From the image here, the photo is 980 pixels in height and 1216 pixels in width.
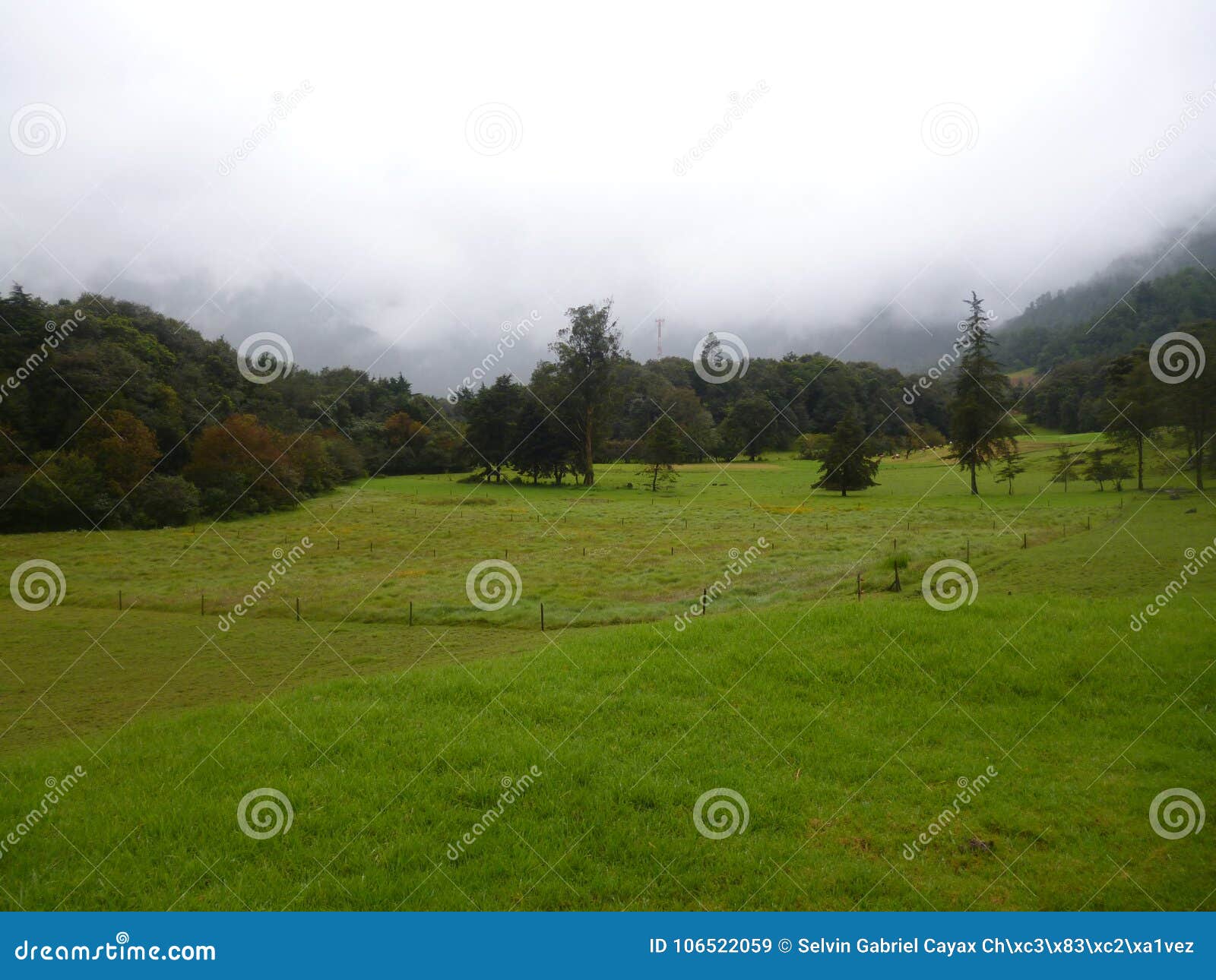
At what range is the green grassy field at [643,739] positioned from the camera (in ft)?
17.0

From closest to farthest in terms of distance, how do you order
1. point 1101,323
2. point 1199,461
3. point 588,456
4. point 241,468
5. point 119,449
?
point 1199,461
point 1101,323
point 119,449
point 241,468
point 588,456

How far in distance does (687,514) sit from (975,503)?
13.0 meters

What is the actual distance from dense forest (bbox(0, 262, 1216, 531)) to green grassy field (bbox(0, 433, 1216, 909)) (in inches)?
197

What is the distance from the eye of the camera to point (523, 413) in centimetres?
5256

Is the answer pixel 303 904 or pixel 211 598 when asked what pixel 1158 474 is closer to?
pixel 303 904

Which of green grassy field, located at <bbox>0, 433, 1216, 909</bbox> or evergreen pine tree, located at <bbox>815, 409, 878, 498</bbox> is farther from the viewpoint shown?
evergreen pine tree, located at <bbox>815, 409, 878, 498</bbox>

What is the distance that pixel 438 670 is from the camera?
10320mm

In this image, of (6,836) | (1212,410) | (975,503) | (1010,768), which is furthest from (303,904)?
(975,503)

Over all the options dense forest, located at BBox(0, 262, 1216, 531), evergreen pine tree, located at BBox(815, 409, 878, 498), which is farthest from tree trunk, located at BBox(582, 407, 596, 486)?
evergreen pine tree, located at BBox(815, 409, 878, 498)

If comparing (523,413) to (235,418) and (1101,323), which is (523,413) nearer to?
(235,418)

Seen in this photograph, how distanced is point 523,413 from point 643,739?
1825 inches

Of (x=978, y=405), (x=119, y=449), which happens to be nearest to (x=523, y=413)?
(x=119, y=449)

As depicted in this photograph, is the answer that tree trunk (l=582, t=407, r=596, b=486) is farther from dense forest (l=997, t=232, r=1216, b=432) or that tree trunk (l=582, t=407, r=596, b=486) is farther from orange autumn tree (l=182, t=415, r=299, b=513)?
dense forest (l=997, t=232, r=1216, b=432)

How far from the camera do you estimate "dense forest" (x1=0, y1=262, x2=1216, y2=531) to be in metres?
19.0
